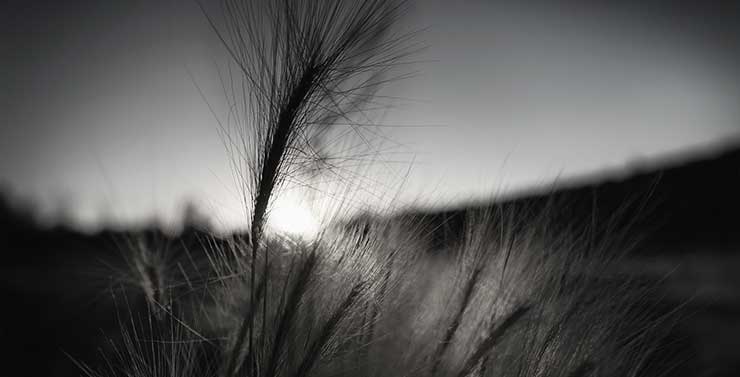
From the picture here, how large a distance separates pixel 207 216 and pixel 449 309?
43 centimetres

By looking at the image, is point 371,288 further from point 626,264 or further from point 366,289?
point 626,264

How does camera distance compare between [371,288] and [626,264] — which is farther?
[626,264]

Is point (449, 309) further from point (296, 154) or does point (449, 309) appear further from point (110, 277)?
point (110, 277)

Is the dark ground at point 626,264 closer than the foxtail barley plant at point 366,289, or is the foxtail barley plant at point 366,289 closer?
the foxtail barley plant at point 366,289

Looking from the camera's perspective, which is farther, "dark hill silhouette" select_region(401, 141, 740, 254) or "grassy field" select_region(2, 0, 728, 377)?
"dark hill silhouette" select_region(401, 141, 740, 254)

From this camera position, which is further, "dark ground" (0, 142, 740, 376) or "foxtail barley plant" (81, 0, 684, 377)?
"dark ground" (0, 142, 740, 376)

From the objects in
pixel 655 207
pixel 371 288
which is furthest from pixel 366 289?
pixel 655 207

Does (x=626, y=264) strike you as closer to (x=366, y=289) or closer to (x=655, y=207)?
(x=655, y=207)

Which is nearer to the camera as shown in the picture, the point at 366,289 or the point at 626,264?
the point at 366,289

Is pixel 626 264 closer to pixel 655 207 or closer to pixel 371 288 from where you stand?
pixel 655 207

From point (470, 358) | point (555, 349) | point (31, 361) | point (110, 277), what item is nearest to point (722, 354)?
point (555, 349)

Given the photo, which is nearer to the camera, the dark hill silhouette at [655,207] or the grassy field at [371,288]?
the grassy field at [371,288]

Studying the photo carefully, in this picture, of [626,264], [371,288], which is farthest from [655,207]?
[371,288]

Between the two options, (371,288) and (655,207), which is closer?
(371,288)
